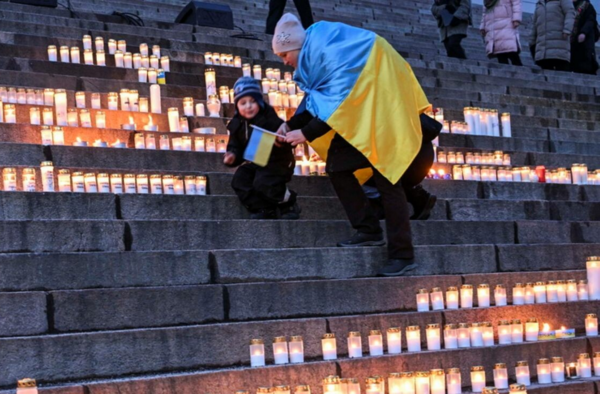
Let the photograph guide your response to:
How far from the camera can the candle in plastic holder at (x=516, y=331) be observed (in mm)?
7594

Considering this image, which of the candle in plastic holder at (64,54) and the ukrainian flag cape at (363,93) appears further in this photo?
the candle in plastic holder at (64,54)

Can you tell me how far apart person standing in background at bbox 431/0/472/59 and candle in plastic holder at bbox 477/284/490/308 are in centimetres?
814

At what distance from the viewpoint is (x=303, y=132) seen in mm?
7652

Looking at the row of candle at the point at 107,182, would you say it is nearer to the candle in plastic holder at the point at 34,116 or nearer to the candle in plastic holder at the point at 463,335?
the candle in plastic holder at the point at 34,116

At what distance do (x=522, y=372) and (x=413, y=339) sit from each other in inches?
27.2

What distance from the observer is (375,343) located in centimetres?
698

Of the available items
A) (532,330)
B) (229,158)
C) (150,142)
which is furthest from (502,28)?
(532,330)

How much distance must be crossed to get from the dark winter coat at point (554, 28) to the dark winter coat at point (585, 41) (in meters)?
0.33

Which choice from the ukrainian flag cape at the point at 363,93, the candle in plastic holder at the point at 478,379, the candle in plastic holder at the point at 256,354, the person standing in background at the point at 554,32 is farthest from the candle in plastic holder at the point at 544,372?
the person standing in background at the point at 554,32

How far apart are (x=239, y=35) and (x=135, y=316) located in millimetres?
6596

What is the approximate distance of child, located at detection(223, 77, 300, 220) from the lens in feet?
26.2

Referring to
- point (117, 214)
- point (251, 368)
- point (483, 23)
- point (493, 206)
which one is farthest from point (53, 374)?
point (483, 23)

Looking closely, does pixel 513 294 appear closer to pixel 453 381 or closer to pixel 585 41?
pixel 453 381

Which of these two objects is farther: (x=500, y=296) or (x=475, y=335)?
(x=500, y=296)
